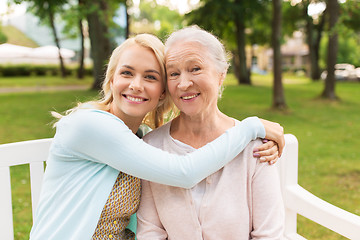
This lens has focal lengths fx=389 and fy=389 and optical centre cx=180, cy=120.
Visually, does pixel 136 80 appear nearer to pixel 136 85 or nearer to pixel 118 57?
pixel 136 85

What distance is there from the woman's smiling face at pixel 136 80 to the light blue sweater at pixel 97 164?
17 cm

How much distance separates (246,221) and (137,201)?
68cm

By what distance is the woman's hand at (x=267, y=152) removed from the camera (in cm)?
229

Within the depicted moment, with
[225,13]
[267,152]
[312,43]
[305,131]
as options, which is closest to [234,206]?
[267,152]

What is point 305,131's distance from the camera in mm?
11375

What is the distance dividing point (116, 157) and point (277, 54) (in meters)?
12.5

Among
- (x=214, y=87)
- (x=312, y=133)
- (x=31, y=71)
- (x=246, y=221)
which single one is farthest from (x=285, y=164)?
(x=31, y=71)

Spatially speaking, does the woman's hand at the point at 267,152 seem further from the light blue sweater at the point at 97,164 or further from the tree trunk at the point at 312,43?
the tree trunk at the point at 312,43

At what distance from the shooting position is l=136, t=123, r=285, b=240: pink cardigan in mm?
2289

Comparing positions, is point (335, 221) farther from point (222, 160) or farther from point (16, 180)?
point (16, 180)

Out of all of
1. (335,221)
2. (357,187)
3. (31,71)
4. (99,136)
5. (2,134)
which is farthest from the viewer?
(31,71)

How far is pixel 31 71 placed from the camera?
115ft

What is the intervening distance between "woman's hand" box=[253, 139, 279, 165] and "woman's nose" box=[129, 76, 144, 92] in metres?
0.77

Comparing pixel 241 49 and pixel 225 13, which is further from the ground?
pixel 225 13
